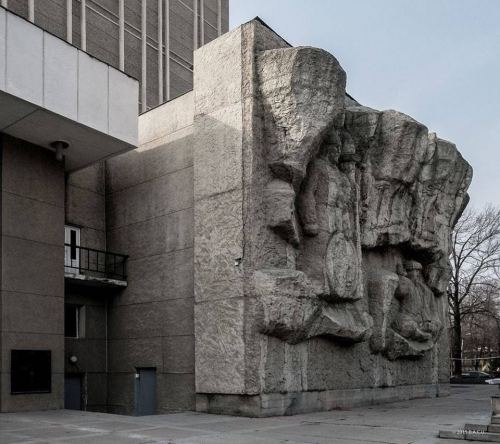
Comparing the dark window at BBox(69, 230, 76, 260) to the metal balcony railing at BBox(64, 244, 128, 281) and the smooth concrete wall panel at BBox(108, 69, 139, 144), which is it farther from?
the smooth concrete wall panel at BBox(108, 69, 139, 144)

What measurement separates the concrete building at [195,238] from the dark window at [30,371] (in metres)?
0.03

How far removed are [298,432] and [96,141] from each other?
8.58 metres

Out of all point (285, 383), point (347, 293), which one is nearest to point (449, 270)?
point (347, 293)

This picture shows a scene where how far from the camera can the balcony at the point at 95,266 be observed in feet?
57.6

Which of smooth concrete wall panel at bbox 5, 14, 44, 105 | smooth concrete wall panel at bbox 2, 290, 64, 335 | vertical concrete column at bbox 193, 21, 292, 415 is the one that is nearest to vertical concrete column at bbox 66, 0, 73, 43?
vertical concrete column at bbox 193, 21, 292, 415

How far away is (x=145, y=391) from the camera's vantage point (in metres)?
17.4

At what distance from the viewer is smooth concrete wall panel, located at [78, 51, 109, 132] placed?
15.4 m

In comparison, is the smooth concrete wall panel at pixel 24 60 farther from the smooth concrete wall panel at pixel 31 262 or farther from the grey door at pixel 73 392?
the grey door at pixel 73 392

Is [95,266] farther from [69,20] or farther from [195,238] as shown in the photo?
[69,20]

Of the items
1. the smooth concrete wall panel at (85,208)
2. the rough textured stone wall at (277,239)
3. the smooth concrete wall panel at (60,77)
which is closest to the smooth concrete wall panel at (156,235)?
the smooth concrete wall panel at (85,208)

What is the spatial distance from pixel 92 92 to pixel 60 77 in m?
0.97

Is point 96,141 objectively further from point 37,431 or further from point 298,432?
point 298,432

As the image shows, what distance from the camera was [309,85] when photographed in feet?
50.8

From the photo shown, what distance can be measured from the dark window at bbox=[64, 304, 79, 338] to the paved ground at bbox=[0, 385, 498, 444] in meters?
2.89
